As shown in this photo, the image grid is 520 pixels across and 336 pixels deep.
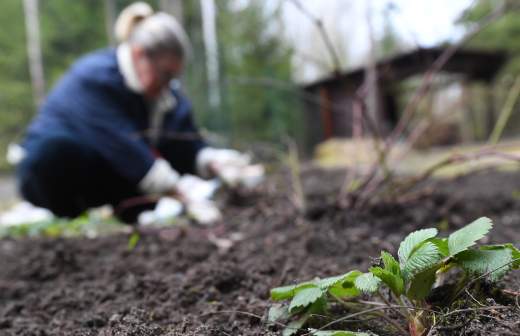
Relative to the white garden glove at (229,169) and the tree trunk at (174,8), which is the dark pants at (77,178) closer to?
the white garden glove at (229,169)

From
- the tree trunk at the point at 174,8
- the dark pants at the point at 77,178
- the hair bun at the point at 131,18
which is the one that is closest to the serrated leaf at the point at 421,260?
the dark pants at the point at 77,178

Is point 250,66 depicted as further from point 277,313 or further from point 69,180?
point 277,313

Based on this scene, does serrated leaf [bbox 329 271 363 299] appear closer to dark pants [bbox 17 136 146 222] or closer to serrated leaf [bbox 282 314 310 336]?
serrated leaf [bbox 282 314 310 336]

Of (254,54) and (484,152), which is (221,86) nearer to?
(254,54)

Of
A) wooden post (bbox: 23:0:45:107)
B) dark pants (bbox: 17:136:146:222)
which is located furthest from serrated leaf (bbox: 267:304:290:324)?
wooden post (bbox: 23:0:45:107)

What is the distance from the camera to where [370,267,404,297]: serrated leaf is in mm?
653

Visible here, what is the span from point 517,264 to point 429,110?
147 centimetres

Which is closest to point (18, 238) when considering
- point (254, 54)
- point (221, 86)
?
point (221, 86)

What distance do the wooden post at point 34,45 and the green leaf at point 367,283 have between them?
957cm

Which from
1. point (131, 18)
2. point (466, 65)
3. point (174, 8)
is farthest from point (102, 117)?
point (466, 65)

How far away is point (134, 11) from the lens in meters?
2.86

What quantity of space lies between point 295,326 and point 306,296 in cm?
9

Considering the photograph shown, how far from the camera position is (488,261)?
25.7 inches

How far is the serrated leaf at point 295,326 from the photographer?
29.0 inches
